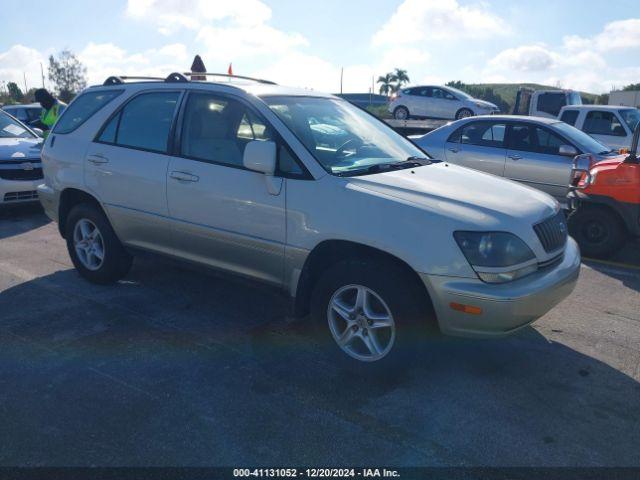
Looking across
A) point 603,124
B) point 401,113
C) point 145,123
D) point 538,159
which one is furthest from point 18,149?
point 401,113

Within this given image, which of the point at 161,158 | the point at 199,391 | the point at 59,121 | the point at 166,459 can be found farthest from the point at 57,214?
the point at 166,459

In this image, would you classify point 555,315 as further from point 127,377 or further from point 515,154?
point 515,154

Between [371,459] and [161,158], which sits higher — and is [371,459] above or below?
below

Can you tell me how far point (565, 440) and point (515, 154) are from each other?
597 centimetres

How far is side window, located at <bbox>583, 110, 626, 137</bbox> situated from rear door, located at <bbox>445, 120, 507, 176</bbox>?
15.5ft

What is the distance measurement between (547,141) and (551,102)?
30.2 ft

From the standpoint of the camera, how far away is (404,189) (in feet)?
11.2

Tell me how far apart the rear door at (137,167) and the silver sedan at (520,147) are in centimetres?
482

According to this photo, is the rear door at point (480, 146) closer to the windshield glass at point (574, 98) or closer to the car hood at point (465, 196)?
the car hood at point (465, 196)

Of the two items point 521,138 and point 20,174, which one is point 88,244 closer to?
point 20,174

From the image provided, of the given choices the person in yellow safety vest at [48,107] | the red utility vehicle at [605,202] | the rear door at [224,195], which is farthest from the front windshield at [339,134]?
the person in yellow safety vest at [48,107]

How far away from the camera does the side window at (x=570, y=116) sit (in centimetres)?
1204

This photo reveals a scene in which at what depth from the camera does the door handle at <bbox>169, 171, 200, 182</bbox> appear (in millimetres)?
4094

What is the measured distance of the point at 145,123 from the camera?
459 centimetres
